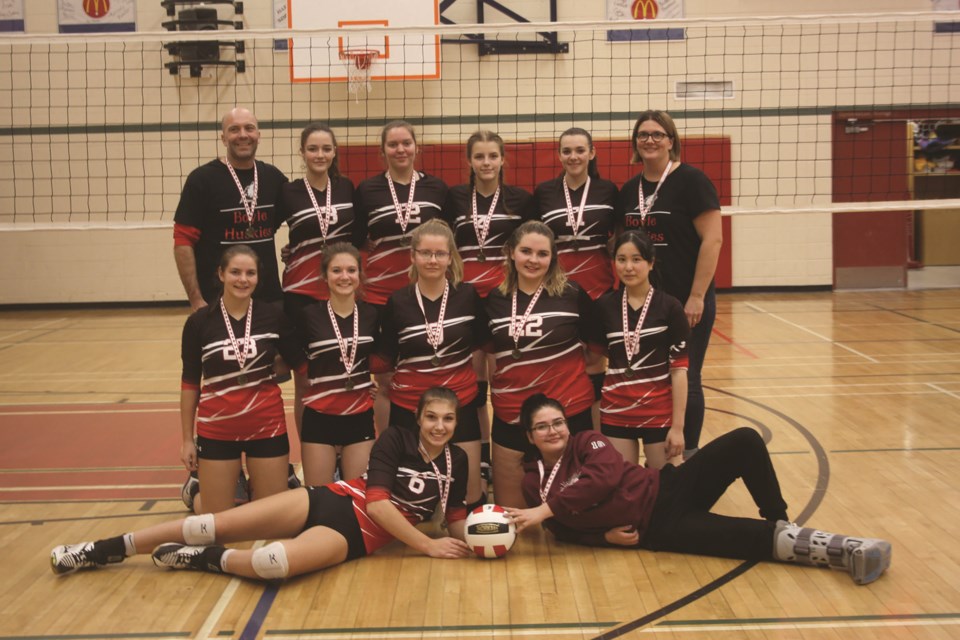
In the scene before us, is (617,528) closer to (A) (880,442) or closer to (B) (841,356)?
(A) (880,442)

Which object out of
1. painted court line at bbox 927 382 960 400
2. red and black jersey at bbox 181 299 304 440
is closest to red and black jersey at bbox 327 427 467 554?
red and black jersey at bbox 181 299 304 440

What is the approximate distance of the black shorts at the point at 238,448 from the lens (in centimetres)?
436

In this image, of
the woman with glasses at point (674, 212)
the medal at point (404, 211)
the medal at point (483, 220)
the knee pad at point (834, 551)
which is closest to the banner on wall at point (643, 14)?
the woman with glasses at point (674, 212)

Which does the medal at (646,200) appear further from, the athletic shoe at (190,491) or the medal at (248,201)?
the athletic shoe at (190,491)

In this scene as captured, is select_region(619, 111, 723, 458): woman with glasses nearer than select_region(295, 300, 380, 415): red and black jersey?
No

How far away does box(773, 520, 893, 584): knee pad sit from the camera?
369 centimetres

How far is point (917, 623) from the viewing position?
3354mm

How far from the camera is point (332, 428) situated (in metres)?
4.46

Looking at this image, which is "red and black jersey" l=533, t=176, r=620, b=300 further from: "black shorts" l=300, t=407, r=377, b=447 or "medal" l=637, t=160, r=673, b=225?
"black shorts" l=300, t=407, r=377, b=447

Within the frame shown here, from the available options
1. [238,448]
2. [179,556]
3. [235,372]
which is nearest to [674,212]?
[235,372]

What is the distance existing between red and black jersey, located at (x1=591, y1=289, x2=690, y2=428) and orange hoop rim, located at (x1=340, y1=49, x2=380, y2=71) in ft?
24.8

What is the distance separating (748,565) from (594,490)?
732mm

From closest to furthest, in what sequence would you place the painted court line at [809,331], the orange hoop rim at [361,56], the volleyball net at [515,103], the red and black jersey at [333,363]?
the red and black jersey at [333,363] → the painted court line at [809,331] → the orange hoop rim at [361,56] → the volleyball net at [515,103]

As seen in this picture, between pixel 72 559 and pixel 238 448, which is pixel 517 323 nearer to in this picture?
pixel 238 448
